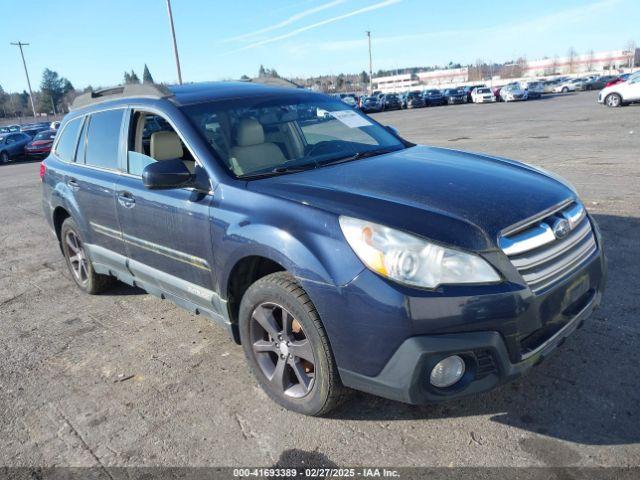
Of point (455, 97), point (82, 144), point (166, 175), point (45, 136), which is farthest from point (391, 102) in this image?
point (166, 175)

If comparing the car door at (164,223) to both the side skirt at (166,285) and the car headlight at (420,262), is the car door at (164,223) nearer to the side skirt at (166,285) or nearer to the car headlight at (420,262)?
the side skirt at (166,285)

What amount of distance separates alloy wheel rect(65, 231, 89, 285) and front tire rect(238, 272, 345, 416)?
2.68m

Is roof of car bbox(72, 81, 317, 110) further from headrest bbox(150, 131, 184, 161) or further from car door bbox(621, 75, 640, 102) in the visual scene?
car door bbox(621, 75, 640, 102)

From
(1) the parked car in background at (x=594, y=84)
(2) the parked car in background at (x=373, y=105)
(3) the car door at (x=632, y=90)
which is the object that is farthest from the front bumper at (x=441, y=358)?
(1) the parked car in background at (x=594, y=84)

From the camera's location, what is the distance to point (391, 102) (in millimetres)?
49719

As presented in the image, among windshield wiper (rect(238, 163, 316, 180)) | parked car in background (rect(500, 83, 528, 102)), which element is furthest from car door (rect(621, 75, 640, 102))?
windshield wiper (rect(238, 163, 316, 180))

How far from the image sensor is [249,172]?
10.9 ft

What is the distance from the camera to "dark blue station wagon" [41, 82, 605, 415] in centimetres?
244

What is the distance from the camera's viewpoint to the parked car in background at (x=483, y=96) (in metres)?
45.2

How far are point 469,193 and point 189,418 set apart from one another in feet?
6.64

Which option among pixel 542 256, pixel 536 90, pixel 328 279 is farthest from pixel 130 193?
pixel 536 90

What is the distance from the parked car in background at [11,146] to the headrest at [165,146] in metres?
27.1

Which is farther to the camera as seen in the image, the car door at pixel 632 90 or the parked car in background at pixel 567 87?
the parked car in background at pixel 567 87

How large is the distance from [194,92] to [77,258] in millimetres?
2370
